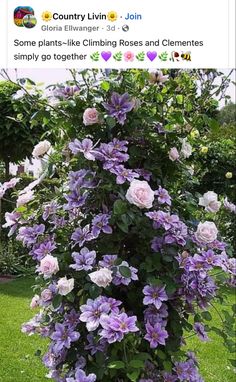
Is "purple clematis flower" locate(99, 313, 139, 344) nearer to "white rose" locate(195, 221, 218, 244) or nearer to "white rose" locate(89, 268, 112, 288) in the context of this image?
"white rose" locate(89, 268, 112, 288)

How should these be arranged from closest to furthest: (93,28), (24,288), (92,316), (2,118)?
(92,316) < (93,28) < (24,288) < (2,118)

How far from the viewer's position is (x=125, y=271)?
1689mm

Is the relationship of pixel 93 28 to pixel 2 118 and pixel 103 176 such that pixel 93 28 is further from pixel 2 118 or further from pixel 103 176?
pixel 2 118

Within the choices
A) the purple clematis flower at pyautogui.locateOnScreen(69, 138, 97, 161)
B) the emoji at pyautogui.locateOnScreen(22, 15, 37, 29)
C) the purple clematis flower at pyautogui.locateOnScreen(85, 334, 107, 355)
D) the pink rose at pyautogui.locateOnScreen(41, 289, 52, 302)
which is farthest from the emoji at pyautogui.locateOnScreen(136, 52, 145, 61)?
the purple clematis flower at pyautogui.locateOnScreen(85, 334, 107, 355)

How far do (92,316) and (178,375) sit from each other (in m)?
0.42

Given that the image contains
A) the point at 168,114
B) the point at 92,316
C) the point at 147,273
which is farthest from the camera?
the point at 168,114

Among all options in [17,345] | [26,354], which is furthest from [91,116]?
[17,345]

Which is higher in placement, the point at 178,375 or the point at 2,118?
the point at 2,118

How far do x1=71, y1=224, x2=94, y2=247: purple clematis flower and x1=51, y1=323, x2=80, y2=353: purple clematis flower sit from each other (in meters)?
0.29

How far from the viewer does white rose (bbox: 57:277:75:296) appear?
5.62ft

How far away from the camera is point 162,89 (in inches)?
76.1

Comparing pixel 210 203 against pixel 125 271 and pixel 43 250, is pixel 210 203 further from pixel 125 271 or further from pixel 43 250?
pixel 43 250

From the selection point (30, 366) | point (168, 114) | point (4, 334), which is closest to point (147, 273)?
point (168, 114)

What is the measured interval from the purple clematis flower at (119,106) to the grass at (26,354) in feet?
4.60
